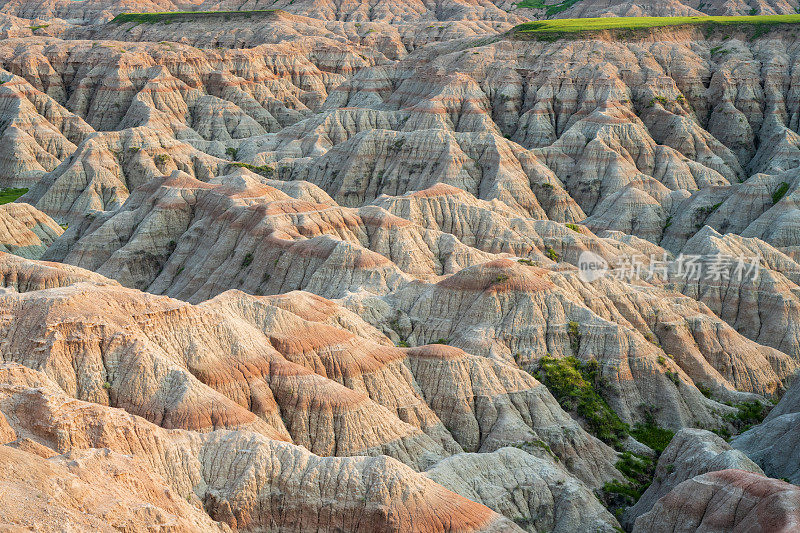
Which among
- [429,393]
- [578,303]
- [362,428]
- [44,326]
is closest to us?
[44,326]

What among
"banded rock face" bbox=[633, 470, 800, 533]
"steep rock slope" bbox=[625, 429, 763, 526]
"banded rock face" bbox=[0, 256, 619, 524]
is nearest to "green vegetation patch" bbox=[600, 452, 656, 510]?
"banded rock face" bbox=[0, 256, 619, 524]

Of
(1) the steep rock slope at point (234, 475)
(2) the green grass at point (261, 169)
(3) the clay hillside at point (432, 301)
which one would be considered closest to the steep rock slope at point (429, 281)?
(3) the clay hillside at point (432, 301)

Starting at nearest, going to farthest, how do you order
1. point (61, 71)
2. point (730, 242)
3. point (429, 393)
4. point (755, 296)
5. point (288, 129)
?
point (429, 393) → point (755, 296) → point (730, 242) → point (288, 129) → point (61, 71)

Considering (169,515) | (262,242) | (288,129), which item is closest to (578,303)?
(262,242)

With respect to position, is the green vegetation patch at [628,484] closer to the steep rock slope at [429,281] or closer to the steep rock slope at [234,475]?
the steep rock slope at [429,281]

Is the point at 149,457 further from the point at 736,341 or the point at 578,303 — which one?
the point at 736,341

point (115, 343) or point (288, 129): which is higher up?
point (115, 343)
